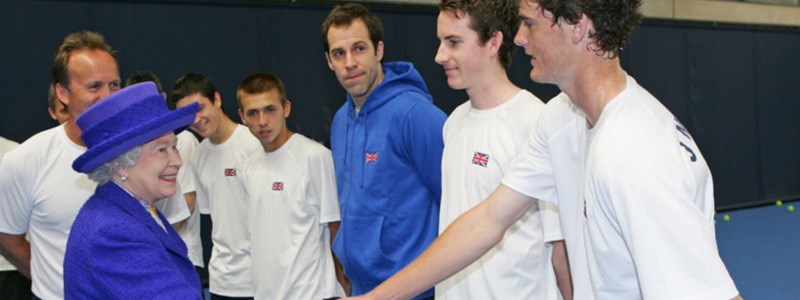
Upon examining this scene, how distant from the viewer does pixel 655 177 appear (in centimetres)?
183

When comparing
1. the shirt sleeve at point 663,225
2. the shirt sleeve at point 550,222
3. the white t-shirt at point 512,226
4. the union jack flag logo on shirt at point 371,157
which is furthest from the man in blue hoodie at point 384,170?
the shirt sleeve at point 663,225

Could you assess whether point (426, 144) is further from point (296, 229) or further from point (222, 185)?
point (222, 185)

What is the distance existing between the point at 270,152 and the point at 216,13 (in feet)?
12.8

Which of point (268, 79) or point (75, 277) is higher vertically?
point (268, 79)

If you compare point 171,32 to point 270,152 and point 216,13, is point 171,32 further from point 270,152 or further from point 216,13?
point 270,152

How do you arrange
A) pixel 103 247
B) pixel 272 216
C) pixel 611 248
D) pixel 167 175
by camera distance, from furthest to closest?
pixel 272 216 < pixel 167 175 < pixel 103 247 < pixel 611 248

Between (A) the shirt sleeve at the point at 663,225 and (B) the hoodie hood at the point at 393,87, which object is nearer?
(A) the shirt sleeve at the point at 663,225

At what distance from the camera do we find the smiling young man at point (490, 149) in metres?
3.02

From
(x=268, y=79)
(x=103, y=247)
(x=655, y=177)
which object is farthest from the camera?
(x=268, y=79)

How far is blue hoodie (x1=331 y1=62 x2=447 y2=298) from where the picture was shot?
3.45 meters

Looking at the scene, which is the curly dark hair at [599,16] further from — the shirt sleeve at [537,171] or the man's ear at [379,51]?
the man's ear at [379,51]

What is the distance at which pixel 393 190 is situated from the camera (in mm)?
3465

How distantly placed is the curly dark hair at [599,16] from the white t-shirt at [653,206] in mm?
188

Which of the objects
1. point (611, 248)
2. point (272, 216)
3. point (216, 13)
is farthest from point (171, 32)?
point (611, 248)
